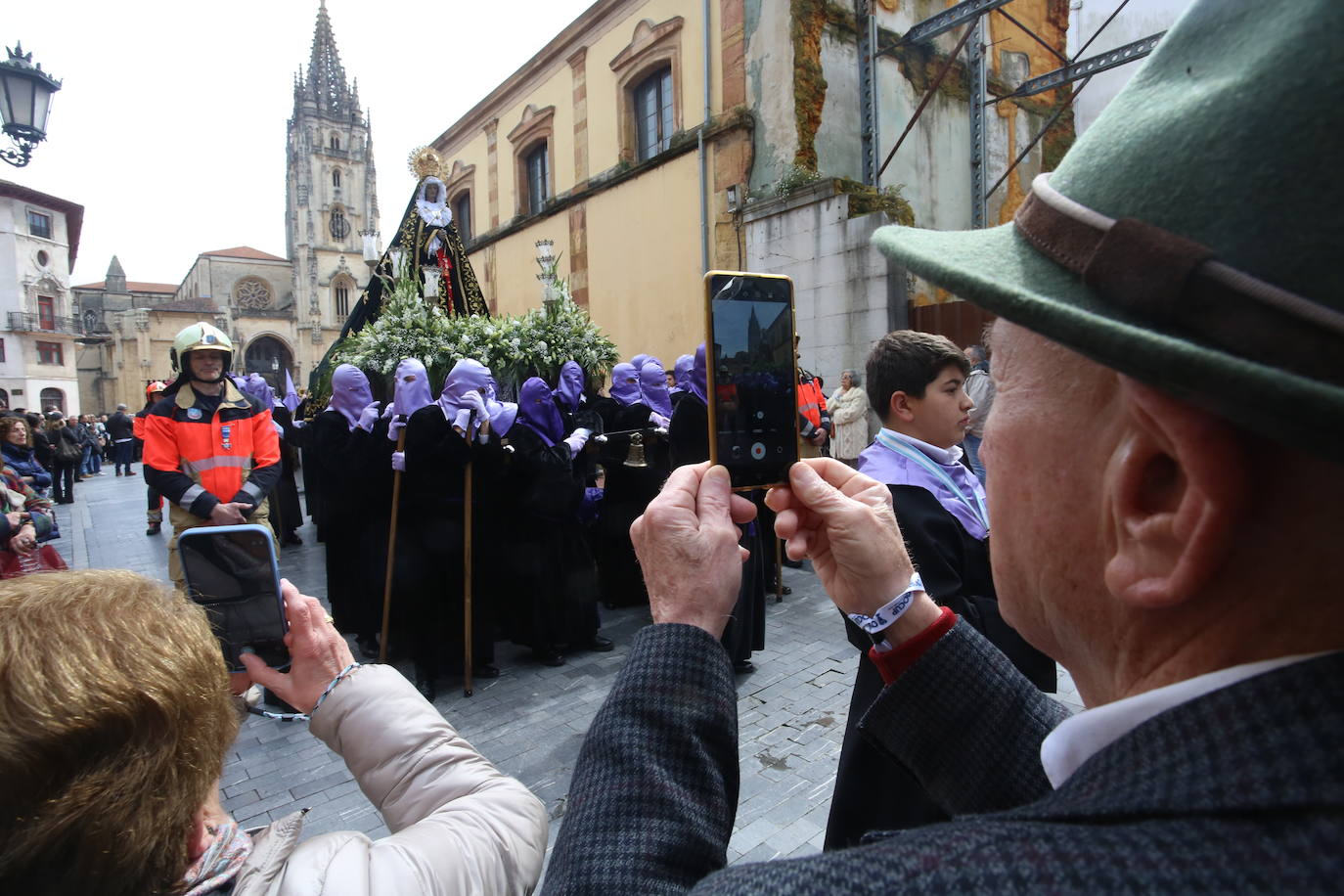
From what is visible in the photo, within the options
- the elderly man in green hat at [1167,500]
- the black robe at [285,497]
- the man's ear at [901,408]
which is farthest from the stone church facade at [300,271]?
the elderly man in green hat at [1167,500]

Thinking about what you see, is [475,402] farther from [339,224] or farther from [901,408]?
[339,224]

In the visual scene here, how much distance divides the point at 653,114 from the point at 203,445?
11.8 metres

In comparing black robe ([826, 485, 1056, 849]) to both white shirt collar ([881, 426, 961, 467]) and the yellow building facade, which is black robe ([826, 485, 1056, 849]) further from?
the yellow building facade

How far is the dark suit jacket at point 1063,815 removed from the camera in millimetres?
498

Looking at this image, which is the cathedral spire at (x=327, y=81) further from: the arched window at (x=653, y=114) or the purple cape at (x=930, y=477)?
the purple cape at (x=930, y=477)

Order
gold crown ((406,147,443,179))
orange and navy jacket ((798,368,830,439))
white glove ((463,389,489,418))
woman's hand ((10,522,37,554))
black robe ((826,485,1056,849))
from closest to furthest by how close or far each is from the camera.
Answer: black robe ((826,485,1056,849)) → woman's hand ((10,522,37,554)) → white glove ((463,389,489,418)) → orange and navy jacket ((798,368,830,439)) → gold crown ((406,147,443,179))

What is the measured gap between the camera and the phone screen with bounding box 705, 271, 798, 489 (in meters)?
1.37

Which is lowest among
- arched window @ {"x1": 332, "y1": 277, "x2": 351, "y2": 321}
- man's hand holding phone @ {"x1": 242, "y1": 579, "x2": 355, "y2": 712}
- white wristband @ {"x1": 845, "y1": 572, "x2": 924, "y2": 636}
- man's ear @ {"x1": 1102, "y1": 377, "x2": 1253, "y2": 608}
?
man's hand holding phone @ {"x1": 242, "y1": 579, "x2": 355, "y2": 712}

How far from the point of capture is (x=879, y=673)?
1826mm

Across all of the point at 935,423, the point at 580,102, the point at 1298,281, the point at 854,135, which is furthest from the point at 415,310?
the point at 580,102

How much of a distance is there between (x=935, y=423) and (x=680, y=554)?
1851 millimetres

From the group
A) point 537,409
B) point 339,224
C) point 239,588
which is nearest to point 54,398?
point 339,224

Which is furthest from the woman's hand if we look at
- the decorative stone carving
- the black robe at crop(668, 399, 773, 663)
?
the decorative stone carving

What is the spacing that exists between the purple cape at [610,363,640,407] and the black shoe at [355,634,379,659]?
299 centimetres
